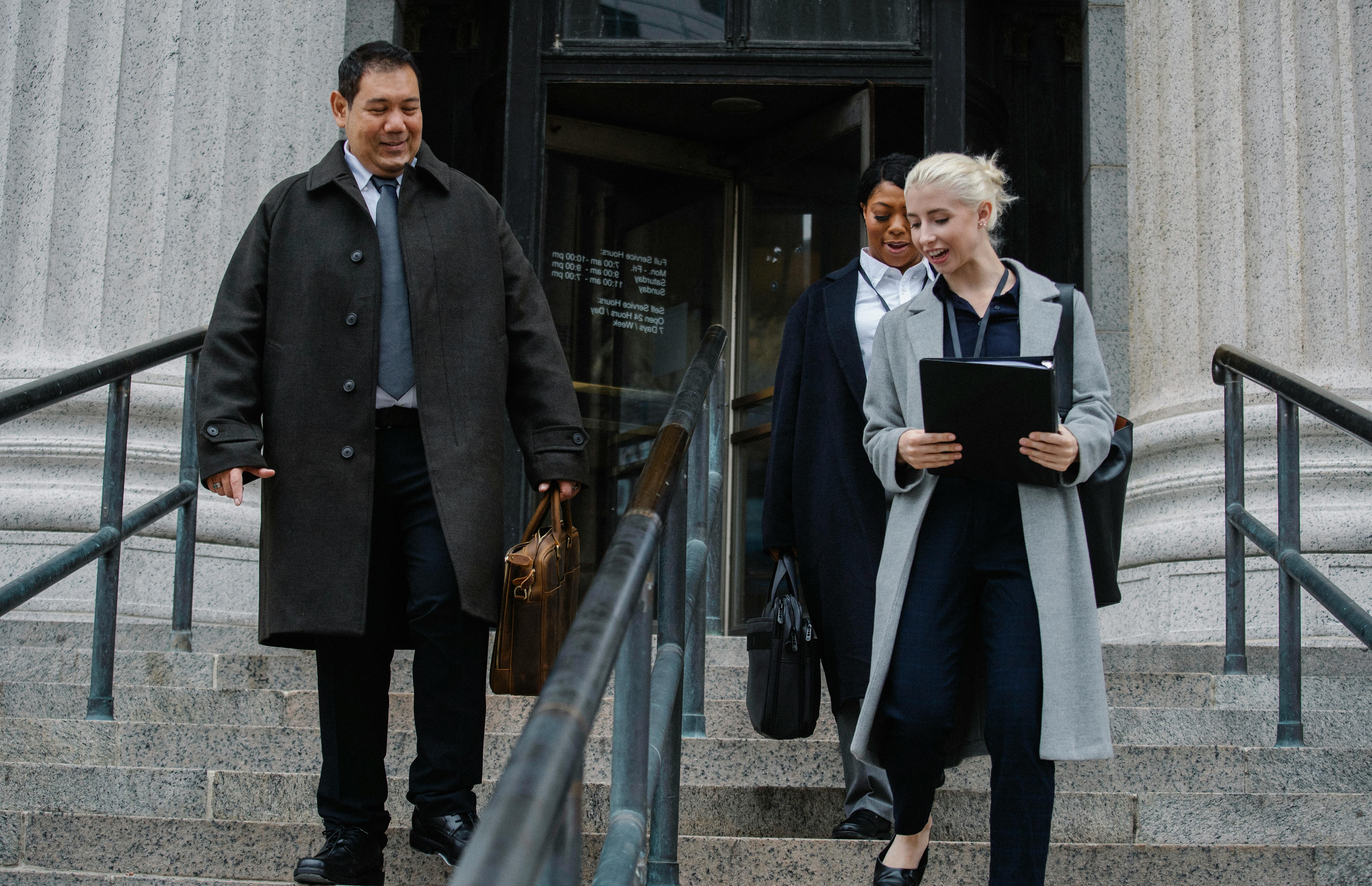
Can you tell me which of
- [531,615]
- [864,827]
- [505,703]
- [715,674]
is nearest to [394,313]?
[531,615]

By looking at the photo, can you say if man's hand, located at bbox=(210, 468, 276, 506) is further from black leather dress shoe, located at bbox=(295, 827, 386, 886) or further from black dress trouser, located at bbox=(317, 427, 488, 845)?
black leather dress shoe, located at bbox=(295, 827, 386, 886)

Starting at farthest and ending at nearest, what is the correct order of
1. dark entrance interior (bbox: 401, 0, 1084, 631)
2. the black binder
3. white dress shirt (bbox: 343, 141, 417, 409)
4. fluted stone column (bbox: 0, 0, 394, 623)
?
1. dark entrance interior (bbox: 401, 0, 1084, 631)
2. fluted stone column (bbox: 0, 0, 394, 623)
3. white dress shirt (bbox: 343, 141, 417, 409)
4. the black binder

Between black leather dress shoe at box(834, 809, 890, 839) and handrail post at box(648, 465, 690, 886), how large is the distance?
0.56 m

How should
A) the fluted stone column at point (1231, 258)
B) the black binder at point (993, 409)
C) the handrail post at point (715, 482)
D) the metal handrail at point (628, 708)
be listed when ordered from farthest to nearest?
the fluted stone column at point (1231, 258) < the handrail post at point (715, 482) < the black binder at point (993, 409) < the metal handrail at point (628, 708)

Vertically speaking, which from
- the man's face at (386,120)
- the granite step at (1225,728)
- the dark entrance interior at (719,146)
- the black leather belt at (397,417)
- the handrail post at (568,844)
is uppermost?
the dark entrance interior at (719,146)

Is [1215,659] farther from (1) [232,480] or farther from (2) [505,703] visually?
(1) [232,480]

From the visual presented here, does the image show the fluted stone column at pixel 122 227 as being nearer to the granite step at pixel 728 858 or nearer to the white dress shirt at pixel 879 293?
the granite step at pixel 728 858

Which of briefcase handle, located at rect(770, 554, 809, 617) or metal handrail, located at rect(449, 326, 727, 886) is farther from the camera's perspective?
briefcase handle, located at rect(770, 554, 809, 617)

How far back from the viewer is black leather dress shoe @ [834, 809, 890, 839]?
11.1 feet

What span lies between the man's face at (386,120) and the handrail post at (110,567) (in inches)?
50.4

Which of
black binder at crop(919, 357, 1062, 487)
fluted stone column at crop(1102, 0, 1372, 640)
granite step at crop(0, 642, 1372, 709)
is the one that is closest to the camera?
black binder at crop(919, 357, 1062, 487)

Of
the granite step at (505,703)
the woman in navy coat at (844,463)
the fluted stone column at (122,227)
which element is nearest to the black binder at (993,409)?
the woman in navy coat at (844,463)

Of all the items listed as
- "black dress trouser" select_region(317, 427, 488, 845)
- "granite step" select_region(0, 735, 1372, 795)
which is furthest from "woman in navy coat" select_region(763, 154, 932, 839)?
"black dress trouser" select_region(317, 427, 488, 845)

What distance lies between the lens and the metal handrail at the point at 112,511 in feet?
12.1
